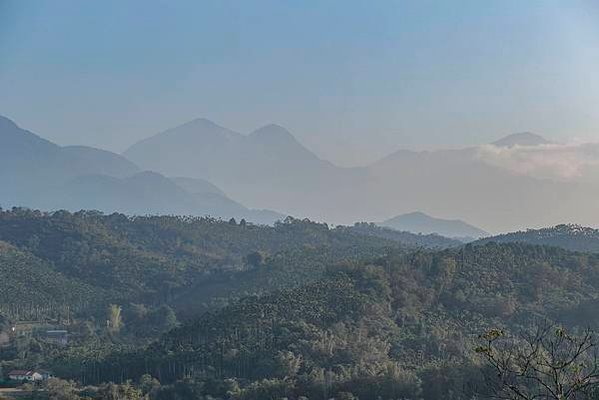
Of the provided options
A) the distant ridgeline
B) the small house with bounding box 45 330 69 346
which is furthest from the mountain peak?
the small house with bounding box 45 330 69 346

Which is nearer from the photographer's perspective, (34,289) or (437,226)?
(34,289)

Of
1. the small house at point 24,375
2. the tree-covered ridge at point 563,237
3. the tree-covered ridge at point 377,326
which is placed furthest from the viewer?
the tree-covered ridge at point 563,237

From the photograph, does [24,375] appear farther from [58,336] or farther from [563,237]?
[563,237]

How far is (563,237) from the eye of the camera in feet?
146

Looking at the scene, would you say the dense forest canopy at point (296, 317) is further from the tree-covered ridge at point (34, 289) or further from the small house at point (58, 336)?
the small house at point (58, 336)

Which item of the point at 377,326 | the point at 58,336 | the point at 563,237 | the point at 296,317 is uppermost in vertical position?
the point at 563,237

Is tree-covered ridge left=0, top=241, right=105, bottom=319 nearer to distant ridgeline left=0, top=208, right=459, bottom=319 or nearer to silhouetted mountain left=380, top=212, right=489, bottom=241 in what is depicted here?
distant ridgeline left=0, top=208, right=459, bottom=319

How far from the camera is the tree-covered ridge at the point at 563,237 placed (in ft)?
137

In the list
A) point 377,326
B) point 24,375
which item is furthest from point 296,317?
point 24,375

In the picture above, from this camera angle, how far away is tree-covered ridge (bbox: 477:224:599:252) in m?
41.7

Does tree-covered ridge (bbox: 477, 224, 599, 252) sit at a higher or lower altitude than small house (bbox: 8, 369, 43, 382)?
higher

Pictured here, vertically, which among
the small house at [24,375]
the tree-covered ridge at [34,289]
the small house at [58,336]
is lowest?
the small house at [24,375]

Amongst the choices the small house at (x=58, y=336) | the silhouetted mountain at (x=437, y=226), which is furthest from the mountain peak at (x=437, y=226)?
the small house at (x=58, y=336)

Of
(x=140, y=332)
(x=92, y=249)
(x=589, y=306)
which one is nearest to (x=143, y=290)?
(x=92, y=249)
